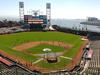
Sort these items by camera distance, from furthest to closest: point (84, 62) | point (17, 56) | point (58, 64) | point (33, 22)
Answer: point (33, 22) < point (17, 56) < point (84, 62) < point (58, 64)

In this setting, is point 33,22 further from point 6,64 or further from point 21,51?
point 6,64

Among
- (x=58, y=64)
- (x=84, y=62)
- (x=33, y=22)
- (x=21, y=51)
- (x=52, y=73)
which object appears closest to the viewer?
(x=52, y=73)

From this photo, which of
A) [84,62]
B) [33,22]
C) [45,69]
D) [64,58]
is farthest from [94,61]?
[33,22]

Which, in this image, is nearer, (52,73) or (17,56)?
(52,73)

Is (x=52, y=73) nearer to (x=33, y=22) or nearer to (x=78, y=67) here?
(x=78, y=67)

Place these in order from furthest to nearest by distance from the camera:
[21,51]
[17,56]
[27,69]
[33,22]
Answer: [33,22], [21,51], [17,56], [27,69]

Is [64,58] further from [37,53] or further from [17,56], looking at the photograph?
[17,56]

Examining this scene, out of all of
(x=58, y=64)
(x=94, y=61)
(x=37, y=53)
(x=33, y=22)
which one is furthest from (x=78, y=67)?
(x=33, y=22)

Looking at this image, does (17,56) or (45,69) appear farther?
(17,56)
